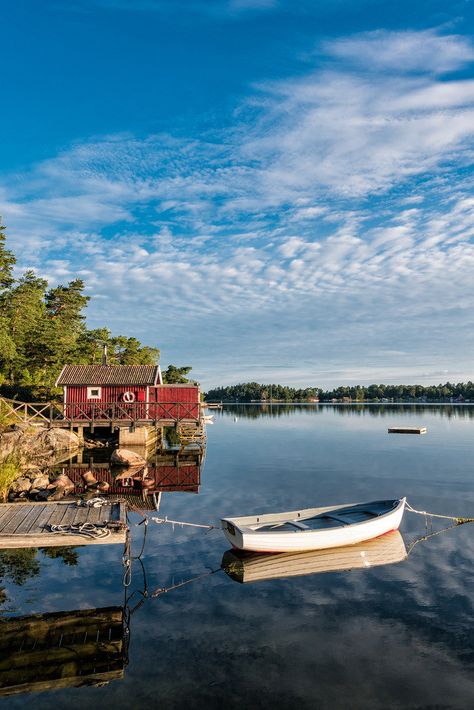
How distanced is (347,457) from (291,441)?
1369 centimetres

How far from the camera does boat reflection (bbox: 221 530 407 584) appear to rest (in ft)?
46.9

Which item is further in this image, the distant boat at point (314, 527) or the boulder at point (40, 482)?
the boulder at point (40, 482)

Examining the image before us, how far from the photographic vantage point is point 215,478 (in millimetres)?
30453

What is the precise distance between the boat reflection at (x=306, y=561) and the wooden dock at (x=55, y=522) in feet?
12.4

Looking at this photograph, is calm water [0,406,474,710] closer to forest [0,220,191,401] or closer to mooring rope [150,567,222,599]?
mooring rope [150,567,222,599]

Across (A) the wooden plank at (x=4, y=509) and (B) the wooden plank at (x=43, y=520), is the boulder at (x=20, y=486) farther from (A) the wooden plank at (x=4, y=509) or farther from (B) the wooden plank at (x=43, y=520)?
(B) the wooden plank at (x=43, y=520)

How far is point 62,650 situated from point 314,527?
30.5 ft

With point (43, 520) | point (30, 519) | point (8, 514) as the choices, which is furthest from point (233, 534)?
point (8, 514)

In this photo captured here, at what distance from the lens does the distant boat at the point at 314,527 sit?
1471 centimetres

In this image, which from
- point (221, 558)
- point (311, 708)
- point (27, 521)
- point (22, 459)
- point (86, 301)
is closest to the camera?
point (311, 708)

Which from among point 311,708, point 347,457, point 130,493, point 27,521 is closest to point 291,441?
point 347,457

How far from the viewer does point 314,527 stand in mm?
16656

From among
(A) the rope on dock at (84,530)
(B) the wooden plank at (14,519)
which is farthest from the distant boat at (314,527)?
(B) the wooden plank at (14,519)

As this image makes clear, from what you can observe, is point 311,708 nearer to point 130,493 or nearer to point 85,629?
point 85,629
